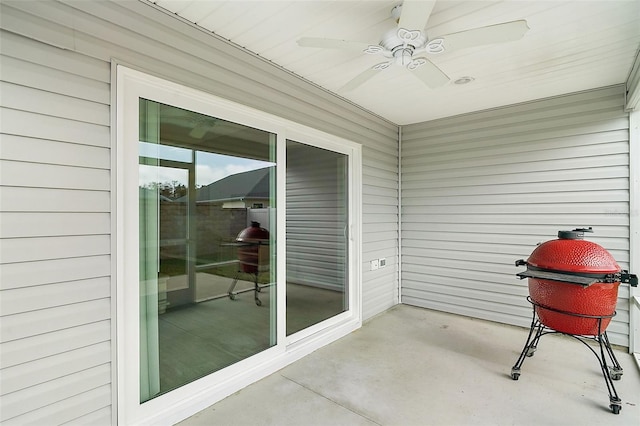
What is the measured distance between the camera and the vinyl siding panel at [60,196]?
1.46m

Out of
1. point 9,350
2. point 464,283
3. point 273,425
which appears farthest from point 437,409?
point 9,350

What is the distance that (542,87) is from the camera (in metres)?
3.17

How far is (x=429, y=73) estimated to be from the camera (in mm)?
2164

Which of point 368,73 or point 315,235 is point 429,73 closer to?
point 368,73

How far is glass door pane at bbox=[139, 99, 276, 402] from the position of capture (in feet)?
6.43

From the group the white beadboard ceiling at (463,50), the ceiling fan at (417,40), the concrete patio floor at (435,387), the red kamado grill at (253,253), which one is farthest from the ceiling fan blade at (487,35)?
the concrete patio floor at (435,387)

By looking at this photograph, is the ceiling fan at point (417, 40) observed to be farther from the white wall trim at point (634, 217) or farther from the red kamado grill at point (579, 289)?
the white wall trim at point (634, 217)

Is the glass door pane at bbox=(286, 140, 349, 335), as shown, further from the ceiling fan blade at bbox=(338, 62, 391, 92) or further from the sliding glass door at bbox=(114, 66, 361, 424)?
the ceiling fan blade at bbox=(338, 62, 391, 92)

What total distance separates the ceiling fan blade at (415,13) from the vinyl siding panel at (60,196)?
1492 millimetres

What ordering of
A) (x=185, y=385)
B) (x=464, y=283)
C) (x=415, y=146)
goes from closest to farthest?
(x=185, y=385) → (x=464, y=283) → (x=415, y=146)

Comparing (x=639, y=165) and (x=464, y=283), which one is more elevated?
(x=639, y=165)

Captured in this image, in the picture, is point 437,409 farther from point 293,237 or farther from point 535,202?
point 535,202

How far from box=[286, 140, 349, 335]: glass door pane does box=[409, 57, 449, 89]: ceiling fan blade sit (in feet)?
4.20

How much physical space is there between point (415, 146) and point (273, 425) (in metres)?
3.83
